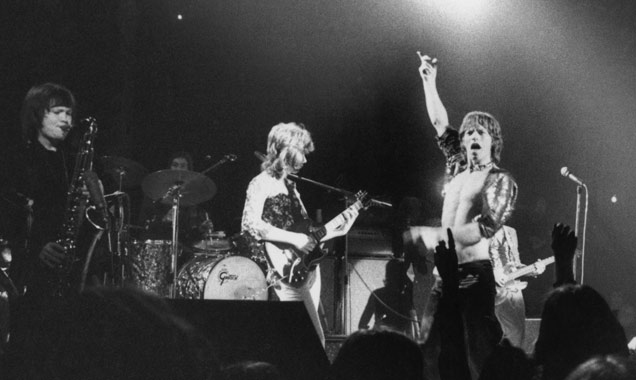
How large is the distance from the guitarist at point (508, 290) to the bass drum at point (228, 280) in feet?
8.03

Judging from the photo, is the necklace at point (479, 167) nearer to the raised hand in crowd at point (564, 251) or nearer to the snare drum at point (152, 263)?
the raised hand in crowd at point (564, 251)

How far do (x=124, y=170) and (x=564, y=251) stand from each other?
625 centimetres

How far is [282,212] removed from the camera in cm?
647

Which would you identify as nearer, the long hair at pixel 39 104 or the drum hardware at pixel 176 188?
the long hair at pixel 39 104

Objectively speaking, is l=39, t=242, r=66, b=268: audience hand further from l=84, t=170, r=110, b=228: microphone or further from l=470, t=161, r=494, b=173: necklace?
l=470, t=161, r=494, b=173: necklace

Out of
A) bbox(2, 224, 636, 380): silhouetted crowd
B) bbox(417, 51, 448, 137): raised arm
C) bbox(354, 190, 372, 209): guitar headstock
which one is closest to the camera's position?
bbox(2, 224, 636, 380): silhouetted crowd

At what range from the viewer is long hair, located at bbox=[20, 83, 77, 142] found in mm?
4957

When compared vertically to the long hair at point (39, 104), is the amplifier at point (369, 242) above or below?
below

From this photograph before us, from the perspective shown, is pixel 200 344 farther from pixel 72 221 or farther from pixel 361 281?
pixel 361 281

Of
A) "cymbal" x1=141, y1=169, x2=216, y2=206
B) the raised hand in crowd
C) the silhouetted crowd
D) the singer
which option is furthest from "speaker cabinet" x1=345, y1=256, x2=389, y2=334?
the silhouetted crowd

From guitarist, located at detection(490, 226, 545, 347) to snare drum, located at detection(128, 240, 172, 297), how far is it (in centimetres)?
368

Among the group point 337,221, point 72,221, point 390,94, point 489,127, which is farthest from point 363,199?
point 390,94

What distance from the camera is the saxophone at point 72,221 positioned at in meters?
4.76

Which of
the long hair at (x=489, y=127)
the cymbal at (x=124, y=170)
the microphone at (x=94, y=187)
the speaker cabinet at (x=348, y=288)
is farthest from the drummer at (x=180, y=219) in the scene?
the long hair at (x=489, y=127)
